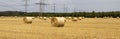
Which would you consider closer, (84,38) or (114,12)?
(84,38)

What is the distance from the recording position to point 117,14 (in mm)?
118500

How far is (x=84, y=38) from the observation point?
12922 mm

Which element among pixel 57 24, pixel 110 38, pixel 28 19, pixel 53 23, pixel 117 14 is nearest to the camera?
pixel 110 38

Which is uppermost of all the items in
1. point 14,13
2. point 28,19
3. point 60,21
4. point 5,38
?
point 5,38

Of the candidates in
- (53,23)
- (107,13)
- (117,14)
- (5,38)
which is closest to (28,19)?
(53,23)

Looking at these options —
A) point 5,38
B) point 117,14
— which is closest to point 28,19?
point 5,38

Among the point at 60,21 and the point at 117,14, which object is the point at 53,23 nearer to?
the point at 60,21

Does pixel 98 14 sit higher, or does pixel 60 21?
pixel 60 21

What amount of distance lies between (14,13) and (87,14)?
31.5 metres

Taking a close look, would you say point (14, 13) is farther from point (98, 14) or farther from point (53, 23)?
point (53, 23)

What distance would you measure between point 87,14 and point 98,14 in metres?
5.25

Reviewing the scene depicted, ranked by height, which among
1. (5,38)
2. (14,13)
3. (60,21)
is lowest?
(14,13)

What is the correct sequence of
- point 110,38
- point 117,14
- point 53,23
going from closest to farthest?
point 110,38 < point 53,23 < point 117,14

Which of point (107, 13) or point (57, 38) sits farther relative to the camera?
point (107, 13)
